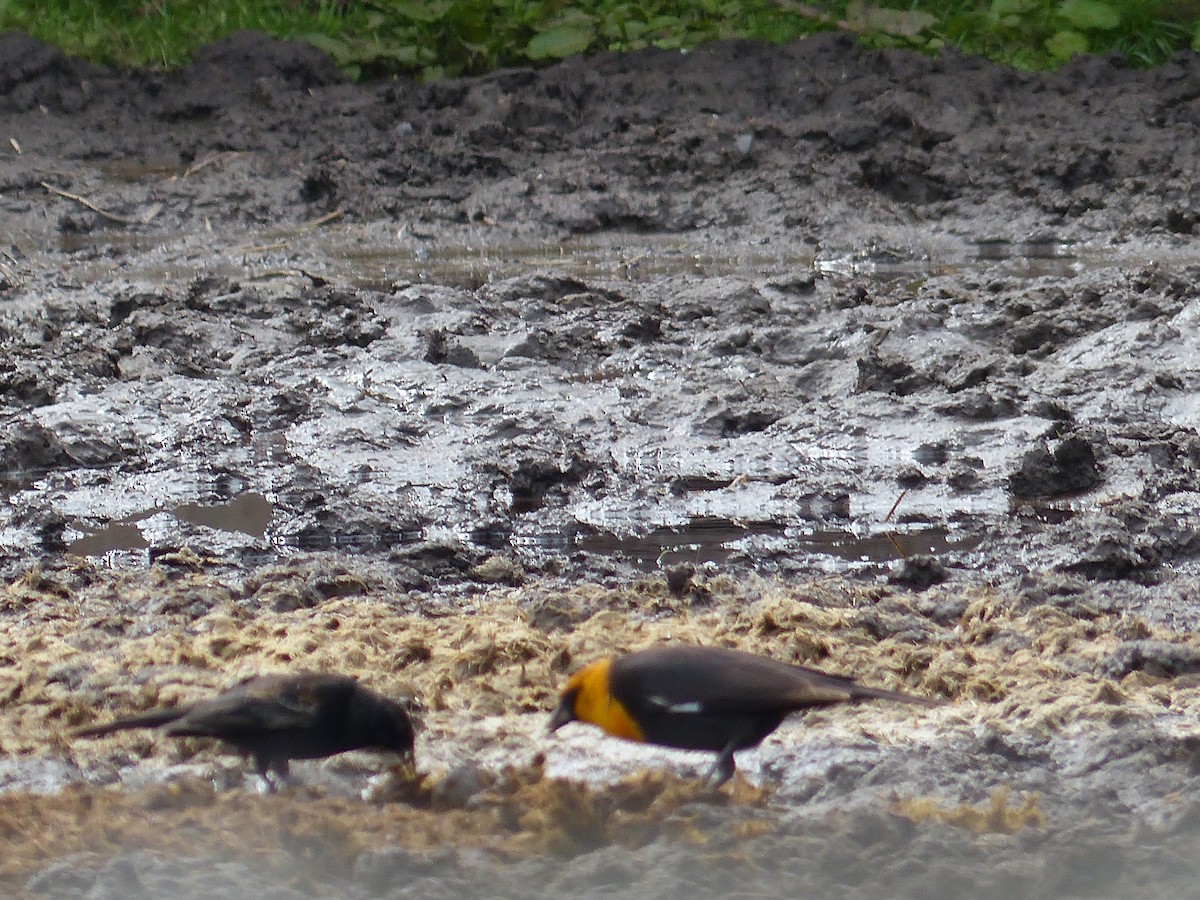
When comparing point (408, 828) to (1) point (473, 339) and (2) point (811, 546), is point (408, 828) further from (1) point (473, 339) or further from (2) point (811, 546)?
(1) point (473, 339)

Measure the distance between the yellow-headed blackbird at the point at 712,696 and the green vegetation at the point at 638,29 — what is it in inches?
338

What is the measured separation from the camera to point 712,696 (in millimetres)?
2129

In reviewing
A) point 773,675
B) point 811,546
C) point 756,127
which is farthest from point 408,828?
point 756,127

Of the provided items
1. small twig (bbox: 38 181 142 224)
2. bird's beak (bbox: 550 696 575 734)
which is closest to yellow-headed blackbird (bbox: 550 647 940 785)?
bird's beak (bbox: 550 696 575 734)

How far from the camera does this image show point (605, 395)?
16.3 ft

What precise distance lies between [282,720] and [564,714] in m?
0.42

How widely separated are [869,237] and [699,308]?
1.96m

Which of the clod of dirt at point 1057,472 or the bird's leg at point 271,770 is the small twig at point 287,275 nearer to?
the clod of dirt at point 1057,472

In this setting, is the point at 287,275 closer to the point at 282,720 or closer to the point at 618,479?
the point at 618,479

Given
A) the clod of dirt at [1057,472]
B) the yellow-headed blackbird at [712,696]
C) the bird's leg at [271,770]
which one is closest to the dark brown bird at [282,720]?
the bird's leg at [271,770]

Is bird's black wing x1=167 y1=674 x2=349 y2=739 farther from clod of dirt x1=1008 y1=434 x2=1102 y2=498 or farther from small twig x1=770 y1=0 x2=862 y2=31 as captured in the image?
small twig x1=770 y1=0 x2=862 y2=31

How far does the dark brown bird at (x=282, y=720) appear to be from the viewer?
2.19 m

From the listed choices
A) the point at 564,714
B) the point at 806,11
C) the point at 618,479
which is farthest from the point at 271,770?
the point at 806,11

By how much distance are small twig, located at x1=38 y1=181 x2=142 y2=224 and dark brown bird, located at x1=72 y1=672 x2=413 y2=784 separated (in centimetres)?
633
